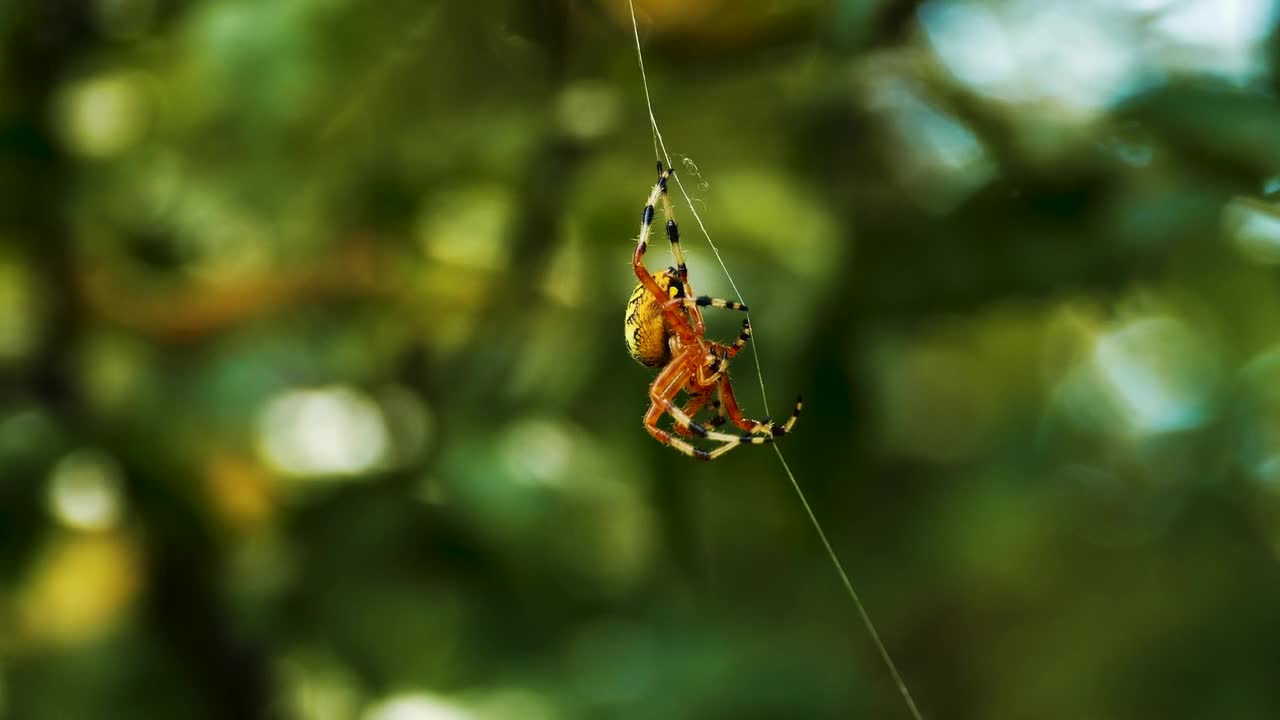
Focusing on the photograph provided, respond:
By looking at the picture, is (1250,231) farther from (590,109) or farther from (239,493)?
(239,493)

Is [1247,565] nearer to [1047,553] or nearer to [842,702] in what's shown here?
[1047,553]

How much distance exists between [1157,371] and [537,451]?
3.11 ft

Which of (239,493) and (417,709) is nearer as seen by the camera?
(417,709)

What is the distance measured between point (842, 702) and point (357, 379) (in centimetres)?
90

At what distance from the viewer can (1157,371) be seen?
1.37 meters

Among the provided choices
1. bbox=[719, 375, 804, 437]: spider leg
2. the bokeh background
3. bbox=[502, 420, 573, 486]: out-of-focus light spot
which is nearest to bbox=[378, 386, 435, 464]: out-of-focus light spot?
the bokeh background

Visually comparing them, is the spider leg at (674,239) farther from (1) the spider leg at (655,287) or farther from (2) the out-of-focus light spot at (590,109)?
(2) the out-of-focus light spot at (590,109)

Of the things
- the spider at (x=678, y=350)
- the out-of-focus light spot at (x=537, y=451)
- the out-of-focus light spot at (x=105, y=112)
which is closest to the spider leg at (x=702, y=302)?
the spider at (x=678, y=350)

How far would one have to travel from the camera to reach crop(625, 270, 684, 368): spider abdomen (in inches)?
→ 43.4

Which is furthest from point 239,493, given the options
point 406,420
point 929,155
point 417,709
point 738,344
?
point 929,155

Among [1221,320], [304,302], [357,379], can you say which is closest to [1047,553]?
[1221,320]

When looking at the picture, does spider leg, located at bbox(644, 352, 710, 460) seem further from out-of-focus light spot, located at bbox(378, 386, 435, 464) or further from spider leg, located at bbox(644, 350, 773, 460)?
out-of-focus light spot, located at bbox(378, 386, 435, 464)

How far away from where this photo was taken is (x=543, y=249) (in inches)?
50.3

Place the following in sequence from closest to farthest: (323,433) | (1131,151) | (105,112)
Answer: (1131,151) < (105,112) < (323,433)
